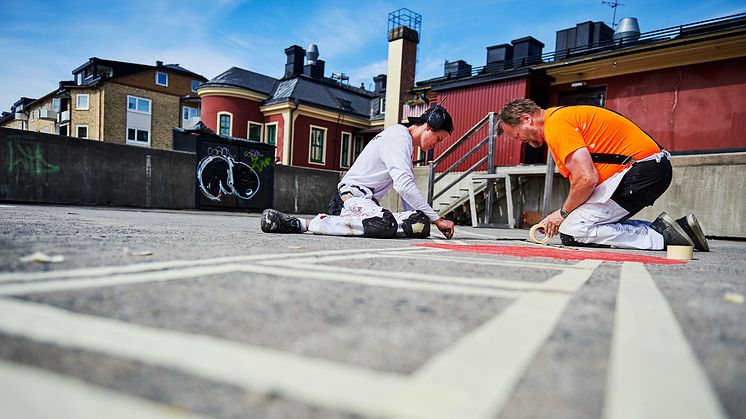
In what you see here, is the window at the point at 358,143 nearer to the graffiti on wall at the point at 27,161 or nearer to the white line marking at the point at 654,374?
the graffiti on wall at the point at 27,161

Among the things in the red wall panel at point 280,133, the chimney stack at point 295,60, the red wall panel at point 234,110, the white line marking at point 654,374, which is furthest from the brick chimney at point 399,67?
the white line marking at point 654,374

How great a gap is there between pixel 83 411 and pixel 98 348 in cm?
20

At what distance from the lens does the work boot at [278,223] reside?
3.75m

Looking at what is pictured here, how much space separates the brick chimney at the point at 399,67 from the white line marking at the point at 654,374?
1705cm

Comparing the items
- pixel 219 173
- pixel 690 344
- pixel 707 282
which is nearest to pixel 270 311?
pixel 690 344

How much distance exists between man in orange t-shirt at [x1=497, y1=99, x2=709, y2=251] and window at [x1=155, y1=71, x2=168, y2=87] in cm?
4039

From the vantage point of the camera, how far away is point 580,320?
97 centimetres

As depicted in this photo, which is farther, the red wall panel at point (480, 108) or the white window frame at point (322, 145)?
the white window frame at point (322, 145)

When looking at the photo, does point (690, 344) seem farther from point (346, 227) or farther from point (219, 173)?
point (219, 173)

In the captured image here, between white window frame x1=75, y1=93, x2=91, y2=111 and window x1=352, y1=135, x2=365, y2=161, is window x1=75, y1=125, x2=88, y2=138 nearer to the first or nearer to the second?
white window frame x1=75, y1=93, x2=91, y2=111

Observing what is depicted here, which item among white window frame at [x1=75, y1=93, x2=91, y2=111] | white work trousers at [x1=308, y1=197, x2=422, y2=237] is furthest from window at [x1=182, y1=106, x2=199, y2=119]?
white work trousers at [x1=308, y1=197, x2=422, y2=237]

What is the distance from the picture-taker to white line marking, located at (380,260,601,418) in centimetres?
52

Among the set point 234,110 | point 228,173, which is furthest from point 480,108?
point 234,110

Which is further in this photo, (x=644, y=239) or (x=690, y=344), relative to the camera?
(x=644, y=239)
